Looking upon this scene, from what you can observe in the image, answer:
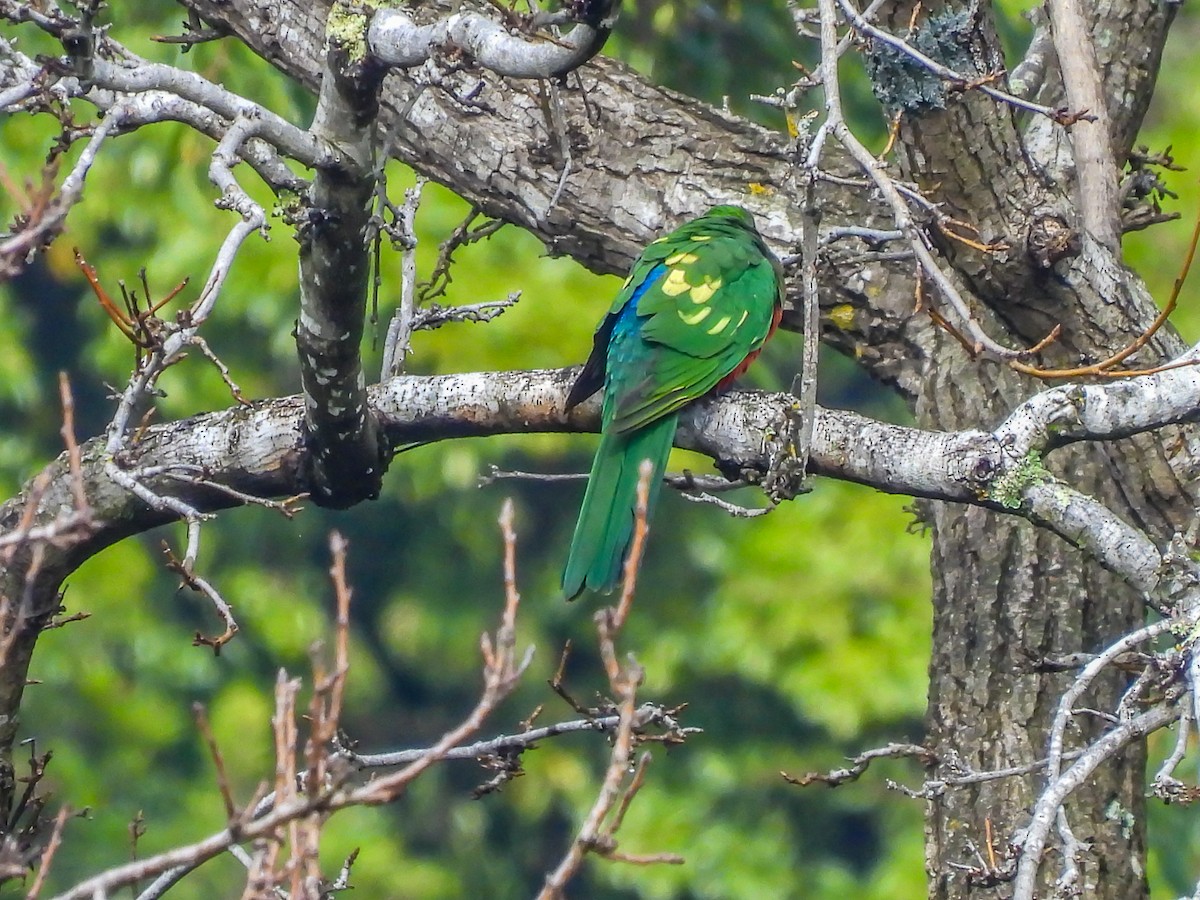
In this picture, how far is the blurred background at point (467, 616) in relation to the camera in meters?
7.03

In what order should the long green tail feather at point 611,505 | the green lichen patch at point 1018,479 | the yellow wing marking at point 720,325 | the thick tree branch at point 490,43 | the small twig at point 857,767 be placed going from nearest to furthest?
1. the thick tree branch at point 490,43
2. the green lichen patch at point 1018,479
3. the small twig at point 857,767
4. the long green tail feather at point 611,505
5. the yellow wing marking at point 720,325

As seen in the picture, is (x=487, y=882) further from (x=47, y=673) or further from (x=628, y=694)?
(x=628, y=694)

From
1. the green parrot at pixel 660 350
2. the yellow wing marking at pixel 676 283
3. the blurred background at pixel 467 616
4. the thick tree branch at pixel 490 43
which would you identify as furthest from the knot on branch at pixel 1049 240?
the blurred background at pixel 467 616

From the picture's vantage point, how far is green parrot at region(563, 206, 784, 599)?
3176mm

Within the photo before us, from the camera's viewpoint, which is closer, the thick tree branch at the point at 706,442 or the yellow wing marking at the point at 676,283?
the thick tree branch at the point at 706,442

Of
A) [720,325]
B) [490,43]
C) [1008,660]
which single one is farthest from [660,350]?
[490,43]

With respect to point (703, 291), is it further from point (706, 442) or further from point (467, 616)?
point (467, 616)

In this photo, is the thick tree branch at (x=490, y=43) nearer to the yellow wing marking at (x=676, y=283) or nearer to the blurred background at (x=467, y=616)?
the yellow wing marking at (x=676, y=283)

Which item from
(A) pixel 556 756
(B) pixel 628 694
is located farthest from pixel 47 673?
(B) pixel 628 694

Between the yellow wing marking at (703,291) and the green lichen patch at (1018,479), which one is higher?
the yellow wing marking at (703,291)

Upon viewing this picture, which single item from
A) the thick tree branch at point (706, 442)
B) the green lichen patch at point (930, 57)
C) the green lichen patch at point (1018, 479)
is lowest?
the green lichen patch at point (1018, 479)

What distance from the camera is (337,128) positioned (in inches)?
101

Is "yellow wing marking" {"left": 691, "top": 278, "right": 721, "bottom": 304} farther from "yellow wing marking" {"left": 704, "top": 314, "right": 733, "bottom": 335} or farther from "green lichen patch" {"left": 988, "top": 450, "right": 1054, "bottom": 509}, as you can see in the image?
"green lichen patch" {"left": 988, "top": 450, "right": 1054, "bottom": 509}

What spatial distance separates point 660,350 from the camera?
3.44m
